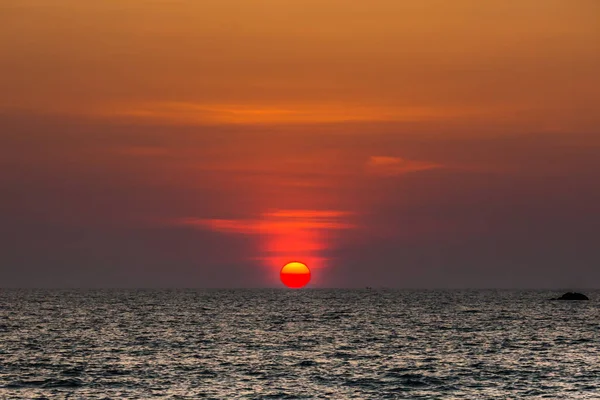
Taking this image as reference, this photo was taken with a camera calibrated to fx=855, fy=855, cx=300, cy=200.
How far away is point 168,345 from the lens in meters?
102

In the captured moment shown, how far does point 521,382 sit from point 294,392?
1995 cm

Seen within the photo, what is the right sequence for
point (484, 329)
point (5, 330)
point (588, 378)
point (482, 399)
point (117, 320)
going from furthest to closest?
point (117, 320) < point (484, 329) < point (5, 330) < point (588, 378) < point (482, 399)

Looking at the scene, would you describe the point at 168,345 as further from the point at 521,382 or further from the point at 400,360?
the point at 521,382

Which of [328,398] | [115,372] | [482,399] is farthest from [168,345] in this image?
[482,399]

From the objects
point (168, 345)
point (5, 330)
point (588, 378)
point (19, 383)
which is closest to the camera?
point (19, 383)

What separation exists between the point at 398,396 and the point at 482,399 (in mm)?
6249

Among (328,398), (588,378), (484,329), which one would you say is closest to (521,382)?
(588,378)

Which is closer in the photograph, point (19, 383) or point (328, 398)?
point (328, 398)

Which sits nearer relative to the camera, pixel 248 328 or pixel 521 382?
pixel 521 382

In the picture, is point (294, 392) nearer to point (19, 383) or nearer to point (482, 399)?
point (482, 399)

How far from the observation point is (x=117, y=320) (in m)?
156

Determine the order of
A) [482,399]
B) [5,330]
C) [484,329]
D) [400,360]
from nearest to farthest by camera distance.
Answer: [482,399]
[400,360]
[5,330]
[484,329]

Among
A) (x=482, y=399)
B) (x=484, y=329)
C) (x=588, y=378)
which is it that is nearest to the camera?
(x=482, y=399)

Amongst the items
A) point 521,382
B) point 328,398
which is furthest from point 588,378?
point 328,398
